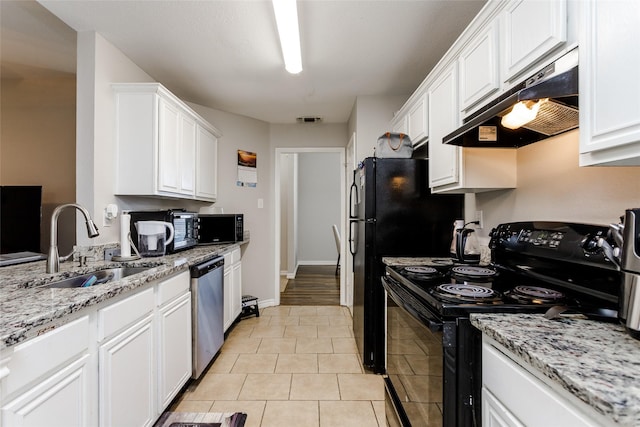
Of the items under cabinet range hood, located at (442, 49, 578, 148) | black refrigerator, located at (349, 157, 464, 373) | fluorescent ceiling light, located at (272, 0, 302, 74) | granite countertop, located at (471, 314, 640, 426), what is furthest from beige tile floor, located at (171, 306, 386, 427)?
fluorescent ceiling light, located at (272, 0, 302, 74)

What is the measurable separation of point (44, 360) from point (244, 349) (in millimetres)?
2002

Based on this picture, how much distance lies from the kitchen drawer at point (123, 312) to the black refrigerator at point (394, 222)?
1489mm

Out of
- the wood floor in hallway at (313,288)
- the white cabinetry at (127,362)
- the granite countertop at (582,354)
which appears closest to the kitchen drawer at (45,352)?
the white cabinetry at (127,362)

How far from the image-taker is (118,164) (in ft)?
7.57

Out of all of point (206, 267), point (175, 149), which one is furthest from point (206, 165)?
point (206, 267)

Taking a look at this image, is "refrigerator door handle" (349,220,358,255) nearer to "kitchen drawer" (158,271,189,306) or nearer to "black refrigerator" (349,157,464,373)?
"black refrigerator" (349,157,464,373)

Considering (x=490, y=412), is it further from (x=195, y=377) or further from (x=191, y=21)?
(x=191, y=21)

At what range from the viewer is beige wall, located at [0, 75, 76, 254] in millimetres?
3143

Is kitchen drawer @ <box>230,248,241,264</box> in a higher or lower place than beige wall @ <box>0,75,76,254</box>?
lower

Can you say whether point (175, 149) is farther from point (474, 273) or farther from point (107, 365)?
point (474, 273)

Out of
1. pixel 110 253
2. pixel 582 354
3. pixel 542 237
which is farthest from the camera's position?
pixel 110 253

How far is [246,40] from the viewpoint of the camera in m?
2.23

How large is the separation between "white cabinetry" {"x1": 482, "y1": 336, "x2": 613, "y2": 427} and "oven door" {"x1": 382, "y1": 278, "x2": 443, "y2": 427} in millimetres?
148

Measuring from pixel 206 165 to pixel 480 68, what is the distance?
2739 millimetres
